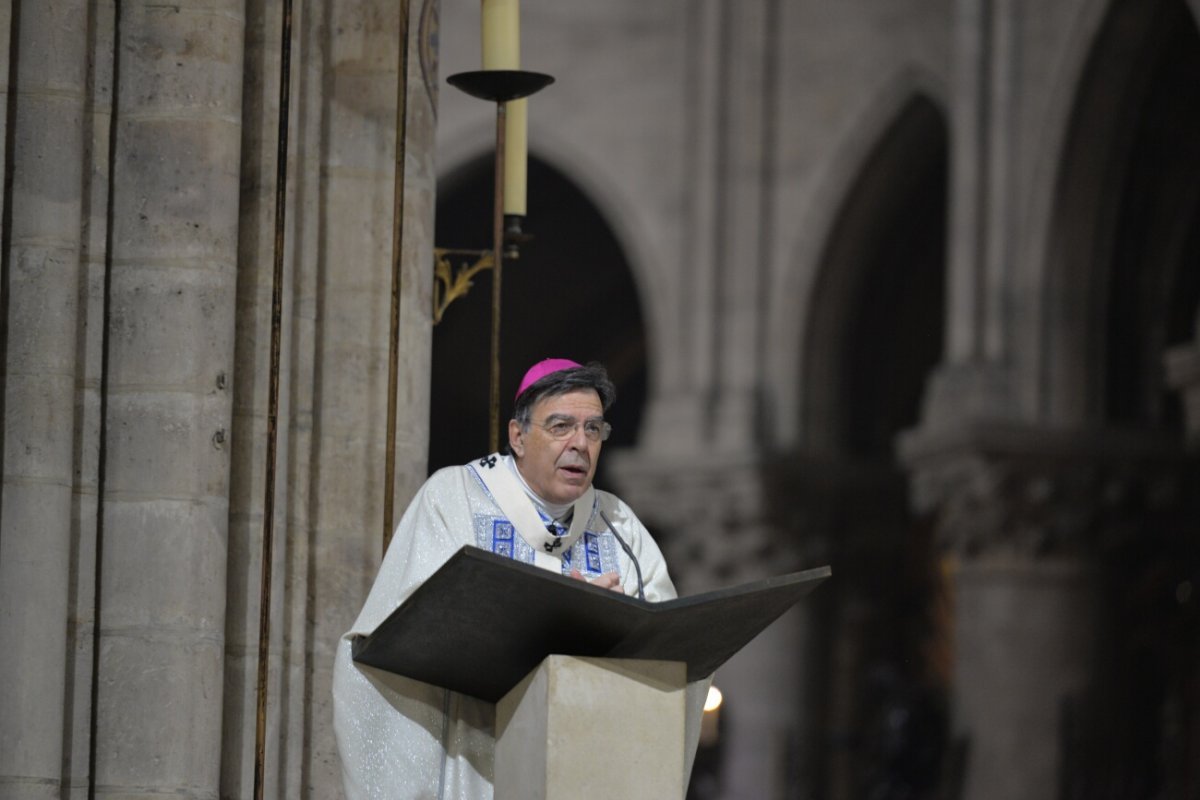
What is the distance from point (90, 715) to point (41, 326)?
74 cm

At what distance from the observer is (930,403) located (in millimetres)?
12555

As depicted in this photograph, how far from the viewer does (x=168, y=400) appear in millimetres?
4641

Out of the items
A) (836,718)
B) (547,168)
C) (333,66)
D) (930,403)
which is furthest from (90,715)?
(547,168)

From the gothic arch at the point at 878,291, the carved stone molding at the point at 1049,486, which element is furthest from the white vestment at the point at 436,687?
the gothic arch at the point at 878,291

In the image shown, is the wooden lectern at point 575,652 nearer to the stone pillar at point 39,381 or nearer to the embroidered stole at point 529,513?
the embroidered stole at point 529,513

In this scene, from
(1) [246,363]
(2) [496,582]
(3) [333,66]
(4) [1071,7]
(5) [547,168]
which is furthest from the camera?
(5) [547,168]

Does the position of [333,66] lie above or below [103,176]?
above

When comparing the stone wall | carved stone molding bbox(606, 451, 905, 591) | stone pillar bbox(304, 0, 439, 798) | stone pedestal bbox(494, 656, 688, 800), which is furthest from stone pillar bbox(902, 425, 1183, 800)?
stone pedestal bbox(494, 656, 688, 800)

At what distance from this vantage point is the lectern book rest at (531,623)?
3.59 metres

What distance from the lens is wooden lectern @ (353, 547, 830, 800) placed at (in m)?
3.62

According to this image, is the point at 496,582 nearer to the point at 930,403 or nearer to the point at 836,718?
the point at 930,403

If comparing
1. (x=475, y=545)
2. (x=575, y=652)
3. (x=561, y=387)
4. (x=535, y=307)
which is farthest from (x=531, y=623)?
(x=535, y=307)

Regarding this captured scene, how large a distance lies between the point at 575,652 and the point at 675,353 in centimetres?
1111

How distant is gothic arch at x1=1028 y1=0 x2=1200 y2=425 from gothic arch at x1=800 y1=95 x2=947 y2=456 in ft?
6.60
